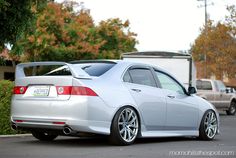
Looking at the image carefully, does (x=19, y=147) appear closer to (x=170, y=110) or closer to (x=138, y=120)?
(x=138, y=120)

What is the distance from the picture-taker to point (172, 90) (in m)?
10.8

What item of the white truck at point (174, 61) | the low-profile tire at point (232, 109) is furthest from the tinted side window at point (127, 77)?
the low-profile tire at point (232, 109)

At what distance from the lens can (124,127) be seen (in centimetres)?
937

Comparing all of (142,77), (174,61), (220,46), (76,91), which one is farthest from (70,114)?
(220,46)

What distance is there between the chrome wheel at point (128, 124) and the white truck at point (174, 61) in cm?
1162

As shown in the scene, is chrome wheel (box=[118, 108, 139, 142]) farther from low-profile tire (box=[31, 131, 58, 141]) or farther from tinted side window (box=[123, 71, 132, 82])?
low-profile tire (box=[31, 131, 58, 141])

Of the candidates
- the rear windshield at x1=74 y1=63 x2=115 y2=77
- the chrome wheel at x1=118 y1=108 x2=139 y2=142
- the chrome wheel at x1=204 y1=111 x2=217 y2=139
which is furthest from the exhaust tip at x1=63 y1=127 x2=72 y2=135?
the chrome wheel at x1=204 y1=111 x2=217 y2=139

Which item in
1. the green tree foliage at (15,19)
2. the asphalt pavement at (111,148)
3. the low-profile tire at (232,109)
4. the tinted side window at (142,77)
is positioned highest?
the green tree foliage at (15,19)

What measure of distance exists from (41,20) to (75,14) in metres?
5.41

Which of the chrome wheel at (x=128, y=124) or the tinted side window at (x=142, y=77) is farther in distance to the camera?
the tinted side window at (x=142, y=77)

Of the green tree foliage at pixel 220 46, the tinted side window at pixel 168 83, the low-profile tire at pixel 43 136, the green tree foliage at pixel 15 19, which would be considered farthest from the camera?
the green tree foliage at pixel 220 46

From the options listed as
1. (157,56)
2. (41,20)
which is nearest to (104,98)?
(157,56)

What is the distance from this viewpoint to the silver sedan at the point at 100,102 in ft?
29.3

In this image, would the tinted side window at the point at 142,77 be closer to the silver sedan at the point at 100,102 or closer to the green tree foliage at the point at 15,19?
the silver sedan at the point at 100,102
